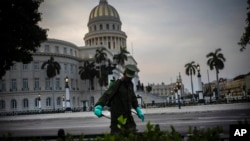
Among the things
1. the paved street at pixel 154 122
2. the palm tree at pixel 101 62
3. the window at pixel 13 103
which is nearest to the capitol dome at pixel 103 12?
the palm tree at pixel 101 62

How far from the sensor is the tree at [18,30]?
46.8ft

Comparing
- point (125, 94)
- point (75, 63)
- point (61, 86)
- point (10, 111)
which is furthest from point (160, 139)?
point (75, 63)

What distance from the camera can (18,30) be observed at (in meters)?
15.1

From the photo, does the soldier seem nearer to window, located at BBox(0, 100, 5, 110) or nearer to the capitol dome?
window, located at BBox(0, 100, 5, 110)

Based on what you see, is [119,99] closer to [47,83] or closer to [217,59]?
[217,59]

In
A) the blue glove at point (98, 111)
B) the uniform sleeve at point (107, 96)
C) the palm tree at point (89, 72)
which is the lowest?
the blue glove at point (98, 111)

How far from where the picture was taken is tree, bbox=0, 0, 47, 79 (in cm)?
1426

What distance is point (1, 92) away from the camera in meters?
75.7

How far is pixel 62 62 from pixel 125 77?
265 feet

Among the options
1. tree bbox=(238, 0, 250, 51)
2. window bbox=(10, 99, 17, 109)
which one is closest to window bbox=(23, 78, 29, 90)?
window bbox=(10, 99, 17, 109)

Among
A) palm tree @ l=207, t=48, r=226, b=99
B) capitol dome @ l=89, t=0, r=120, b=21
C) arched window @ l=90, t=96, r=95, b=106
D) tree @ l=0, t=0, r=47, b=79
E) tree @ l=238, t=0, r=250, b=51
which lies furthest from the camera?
capitol dome @ l=89, t=0, r=120, b=21

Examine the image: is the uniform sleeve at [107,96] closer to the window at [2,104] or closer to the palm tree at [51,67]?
the palm tree at [51,67]

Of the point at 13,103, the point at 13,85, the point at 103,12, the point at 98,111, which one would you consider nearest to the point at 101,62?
the point at 13,85

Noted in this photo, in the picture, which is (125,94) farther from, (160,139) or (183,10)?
(183,10)
